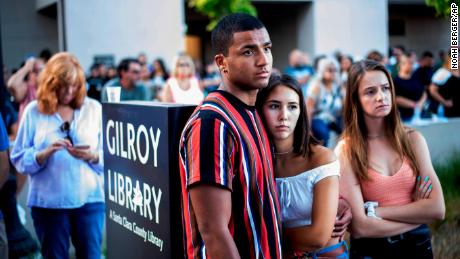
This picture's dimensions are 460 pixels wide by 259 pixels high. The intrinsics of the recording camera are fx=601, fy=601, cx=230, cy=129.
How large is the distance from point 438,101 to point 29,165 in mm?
8565

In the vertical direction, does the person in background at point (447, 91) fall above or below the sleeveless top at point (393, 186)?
above

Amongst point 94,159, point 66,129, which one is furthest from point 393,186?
point 66,129

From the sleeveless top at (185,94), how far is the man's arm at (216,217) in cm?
589

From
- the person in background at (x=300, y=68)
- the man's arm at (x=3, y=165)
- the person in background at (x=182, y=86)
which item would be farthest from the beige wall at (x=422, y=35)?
the man's arm at (x=3, y=165)

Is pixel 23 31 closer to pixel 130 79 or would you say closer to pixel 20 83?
pixel 20 83

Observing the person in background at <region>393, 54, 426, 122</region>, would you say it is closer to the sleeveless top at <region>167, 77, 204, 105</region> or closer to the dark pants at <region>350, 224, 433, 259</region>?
the sleeveless top at <region>167, 77, 204, 105</region>

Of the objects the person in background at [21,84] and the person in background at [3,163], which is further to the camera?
the person in background at [21,84]

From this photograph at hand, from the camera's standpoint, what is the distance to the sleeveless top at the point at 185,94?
813 centimetres

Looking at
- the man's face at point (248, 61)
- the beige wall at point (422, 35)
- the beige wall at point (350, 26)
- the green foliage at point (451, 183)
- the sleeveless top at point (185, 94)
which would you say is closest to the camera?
the man's face at point (248, 61)

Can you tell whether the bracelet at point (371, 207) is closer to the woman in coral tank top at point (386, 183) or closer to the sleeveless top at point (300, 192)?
the woman in coral tank top at point (386, 183)

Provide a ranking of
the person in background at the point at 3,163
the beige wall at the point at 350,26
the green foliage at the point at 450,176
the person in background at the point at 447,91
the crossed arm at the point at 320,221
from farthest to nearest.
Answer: the beige wall at the point at 350,26
the person in background at the point at 447,91
the green foliage at the point at 450,176
the person in background at the point at 3,163
the crossed arm at the point at 320,221

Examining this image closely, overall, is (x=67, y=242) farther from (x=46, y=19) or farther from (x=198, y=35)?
(x=198, y=35)

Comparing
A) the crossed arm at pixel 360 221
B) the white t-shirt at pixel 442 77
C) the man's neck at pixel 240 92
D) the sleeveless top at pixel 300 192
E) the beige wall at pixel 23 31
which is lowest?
the crossed arm at pixel 360 221

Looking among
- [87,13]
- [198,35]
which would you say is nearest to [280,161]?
[87,13]
